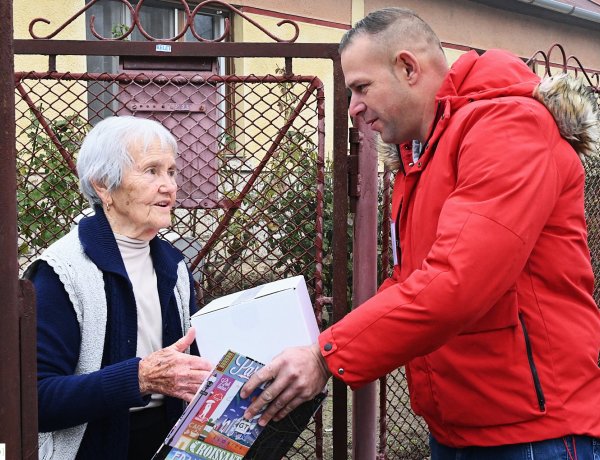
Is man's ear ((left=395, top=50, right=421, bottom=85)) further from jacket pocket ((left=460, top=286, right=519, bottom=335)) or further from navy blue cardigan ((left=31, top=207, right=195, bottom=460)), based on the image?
navy blue cardigan ((left=31, top=207, right=195, bottom=460))

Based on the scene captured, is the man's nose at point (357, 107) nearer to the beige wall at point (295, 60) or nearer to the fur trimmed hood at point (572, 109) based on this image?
the fur trimmed hood at point (572, 109)

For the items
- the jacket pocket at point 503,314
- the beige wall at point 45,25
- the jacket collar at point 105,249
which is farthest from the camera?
the beige wall at point 45,25

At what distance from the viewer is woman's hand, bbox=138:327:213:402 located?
6.41 ft

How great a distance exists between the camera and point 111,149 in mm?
2217

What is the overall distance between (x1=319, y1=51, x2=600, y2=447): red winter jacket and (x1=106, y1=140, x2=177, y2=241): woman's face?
2.34ft

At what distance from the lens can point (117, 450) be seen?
6.79 feet

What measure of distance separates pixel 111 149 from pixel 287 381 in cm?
90

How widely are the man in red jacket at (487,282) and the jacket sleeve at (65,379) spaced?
393mm

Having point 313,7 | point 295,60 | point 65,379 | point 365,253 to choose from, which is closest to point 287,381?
point 65,379

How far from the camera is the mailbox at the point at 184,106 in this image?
2.61m

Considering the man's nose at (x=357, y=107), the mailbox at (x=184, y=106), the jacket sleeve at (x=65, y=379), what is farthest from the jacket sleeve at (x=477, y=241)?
the mailbox at (x=184, y=106)

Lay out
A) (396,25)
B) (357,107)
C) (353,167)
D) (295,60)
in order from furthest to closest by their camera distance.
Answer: (295,60) → (353,167) → (357,107) → (396,25)

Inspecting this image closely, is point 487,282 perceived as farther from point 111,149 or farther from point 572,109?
point 111,149

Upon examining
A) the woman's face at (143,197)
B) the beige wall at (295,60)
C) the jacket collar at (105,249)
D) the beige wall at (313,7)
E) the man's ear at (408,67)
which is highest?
the beige wall at (313,7)
